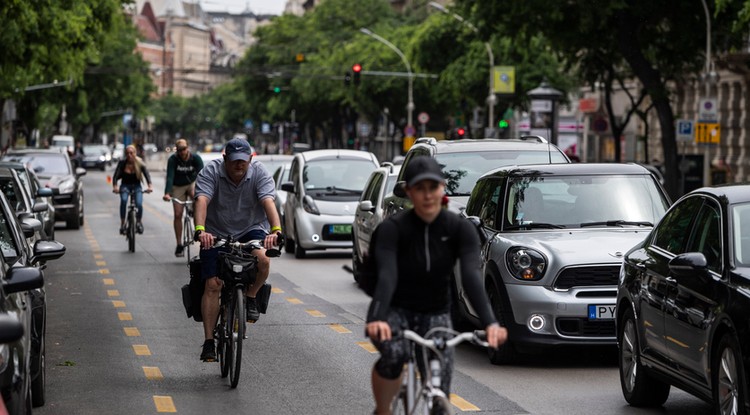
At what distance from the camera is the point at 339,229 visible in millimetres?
25203

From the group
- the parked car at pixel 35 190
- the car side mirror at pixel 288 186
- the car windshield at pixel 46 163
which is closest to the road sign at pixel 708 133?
the car windshield at pixel 46 163

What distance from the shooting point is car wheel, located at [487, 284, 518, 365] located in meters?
12.3

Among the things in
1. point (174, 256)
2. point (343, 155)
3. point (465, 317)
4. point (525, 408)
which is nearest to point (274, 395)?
point (525, 408)

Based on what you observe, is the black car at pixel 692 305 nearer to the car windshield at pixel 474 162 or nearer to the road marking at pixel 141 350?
the road marking at pixel 141 350

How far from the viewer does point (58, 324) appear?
1506 centimetres

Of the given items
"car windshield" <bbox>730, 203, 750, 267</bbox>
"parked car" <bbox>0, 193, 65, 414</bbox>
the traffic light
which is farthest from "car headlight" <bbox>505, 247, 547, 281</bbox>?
the traffic light

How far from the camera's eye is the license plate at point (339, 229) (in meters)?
25.2

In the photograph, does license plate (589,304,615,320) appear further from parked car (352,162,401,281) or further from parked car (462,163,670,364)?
parked car (352,162,401,281)

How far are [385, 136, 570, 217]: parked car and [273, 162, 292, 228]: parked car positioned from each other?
998cm

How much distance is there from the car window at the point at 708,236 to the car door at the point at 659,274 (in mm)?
106

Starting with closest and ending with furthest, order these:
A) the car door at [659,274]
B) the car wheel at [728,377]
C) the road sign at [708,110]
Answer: the car wheel at [728,377], the car door at [659,274], the road sign at [708,110]

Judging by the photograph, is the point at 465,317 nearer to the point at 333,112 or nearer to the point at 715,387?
the point at 715,387

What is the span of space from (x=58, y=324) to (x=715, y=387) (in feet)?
26.5

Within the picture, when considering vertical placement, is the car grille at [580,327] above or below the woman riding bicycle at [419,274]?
below
